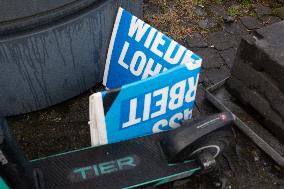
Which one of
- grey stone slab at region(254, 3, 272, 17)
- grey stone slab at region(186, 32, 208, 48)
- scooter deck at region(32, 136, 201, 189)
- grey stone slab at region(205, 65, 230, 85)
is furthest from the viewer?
grey stone slab at region(254, 3, 272, 17)

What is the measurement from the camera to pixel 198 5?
11.8ft

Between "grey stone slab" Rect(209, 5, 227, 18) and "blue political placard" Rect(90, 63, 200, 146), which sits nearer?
"blue political placard" Rect(90, 63, 200, 146)

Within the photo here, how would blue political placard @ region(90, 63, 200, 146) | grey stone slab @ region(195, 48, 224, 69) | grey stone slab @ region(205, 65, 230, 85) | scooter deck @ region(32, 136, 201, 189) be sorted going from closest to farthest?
blue political placard @ region(90, 63, 200, 146), scooter deck @ region(32, 136, 201, 189), grey stone slab @ region(205, 65, 230, 85), grey stone slab @ region(195, 48, 224, 69)

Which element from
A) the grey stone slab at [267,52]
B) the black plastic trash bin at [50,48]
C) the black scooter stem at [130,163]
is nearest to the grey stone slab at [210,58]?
the grey stone slab at [267,52]

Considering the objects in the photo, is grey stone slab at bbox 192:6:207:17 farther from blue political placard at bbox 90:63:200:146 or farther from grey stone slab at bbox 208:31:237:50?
blue political placard at bbox 90:63:200:146

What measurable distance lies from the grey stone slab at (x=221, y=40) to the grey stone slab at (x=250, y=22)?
26 cm

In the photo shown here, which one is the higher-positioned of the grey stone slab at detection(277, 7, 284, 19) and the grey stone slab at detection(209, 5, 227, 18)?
the grey stone slab at detection(209, 5, 227, 18)

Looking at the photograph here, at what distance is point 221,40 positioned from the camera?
3227 mm

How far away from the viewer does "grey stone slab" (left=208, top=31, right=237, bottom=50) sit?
317cm

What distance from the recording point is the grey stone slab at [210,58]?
2996 millimetres

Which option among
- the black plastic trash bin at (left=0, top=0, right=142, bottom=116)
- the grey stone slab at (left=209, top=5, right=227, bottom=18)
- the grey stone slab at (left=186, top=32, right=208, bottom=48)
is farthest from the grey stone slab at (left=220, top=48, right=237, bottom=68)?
the black plastic trash bin at (left=0, top=0, right=142, bottom=116)

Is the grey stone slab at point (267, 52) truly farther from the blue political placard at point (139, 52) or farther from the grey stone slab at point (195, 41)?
the grey stone slab at point (195, 41)

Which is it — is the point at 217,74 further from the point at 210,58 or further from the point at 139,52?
the point at 139,52

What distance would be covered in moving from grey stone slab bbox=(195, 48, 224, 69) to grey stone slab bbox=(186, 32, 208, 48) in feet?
0.24
